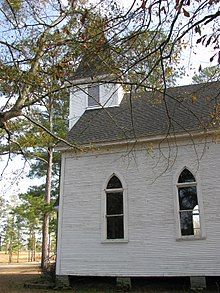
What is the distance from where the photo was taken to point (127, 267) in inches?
A: 477

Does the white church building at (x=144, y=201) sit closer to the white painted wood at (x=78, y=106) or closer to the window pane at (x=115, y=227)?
the window pane at (x=115, y=227)

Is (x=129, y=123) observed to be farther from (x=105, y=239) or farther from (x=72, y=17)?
(x=72, y=17)

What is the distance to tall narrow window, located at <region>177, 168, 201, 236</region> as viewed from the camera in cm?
1195

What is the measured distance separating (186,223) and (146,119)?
4512 mm

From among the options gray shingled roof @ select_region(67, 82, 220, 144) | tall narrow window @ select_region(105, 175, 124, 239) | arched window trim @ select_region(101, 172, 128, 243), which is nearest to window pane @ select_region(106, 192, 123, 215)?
tall narrow window @ select_region(105, 175, 124, 239)

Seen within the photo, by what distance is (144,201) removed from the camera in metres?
12.6

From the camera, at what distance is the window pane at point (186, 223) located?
A: 11930 mm

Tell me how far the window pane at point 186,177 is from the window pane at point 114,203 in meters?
2.27

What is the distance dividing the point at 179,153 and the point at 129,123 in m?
2.78

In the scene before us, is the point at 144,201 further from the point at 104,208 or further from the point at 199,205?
the point at 199,205

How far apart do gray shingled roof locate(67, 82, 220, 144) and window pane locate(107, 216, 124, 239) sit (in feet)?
9.54

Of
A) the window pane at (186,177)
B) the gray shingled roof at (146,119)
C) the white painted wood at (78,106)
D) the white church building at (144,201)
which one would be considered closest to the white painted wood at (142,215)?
the white church building at (144,201)

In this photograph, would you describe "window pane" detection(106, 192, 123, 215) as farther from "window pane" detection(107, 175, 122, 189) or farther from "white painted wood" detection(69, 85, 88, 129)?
"white painted wood" detection(69, 85, 88, 129)

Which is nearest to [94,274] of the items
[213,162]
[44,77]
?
[213,162]
